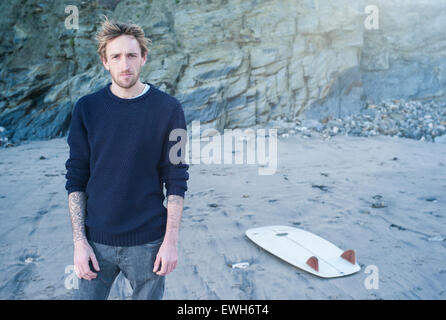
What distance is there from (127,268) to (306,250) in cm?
232

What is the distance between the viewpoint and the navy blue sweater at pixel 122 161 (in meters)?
1.75

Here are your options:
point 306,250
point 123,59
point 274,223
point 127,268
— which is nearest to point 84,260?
point 127,268

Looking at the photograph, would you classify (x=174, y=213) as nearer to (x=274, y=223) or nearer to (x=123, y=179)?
(x=123, y=179)

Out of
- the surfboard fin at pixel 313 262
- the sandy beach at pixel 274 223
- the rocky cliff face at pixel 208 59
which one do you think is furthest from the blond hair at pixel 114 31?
the rocky cliff face at pixel 208 59

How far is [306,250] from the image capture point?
12.1 feet

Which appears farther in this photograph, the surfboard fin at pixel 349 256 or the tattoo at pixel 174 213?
the surfboard fin at pixel 349 256

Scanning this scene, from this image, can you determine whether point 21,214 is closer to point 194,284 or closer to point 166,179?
point 194,284

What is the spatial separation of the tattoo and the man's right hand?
358 millimetres

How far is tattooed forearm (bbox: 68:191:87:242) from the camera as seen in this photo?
1782mm

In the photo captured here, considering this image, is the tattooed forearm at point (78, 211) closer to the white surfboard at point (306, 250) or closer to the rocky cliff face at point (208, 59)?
the white surfboard at point (306, 250)

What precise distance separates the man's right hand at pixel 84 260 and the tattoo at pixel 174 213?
0.36 meters

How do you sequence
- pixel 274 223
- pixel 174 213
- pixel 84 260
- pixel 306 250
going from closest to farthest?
1. pixel 84 260
2. pixel 174 213
3. pixel 306 250
4. pixel 274 223

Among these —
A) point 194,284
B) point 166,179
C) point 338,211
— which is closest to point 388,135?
point 338,211

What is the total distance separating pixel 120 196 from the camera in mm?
1758
